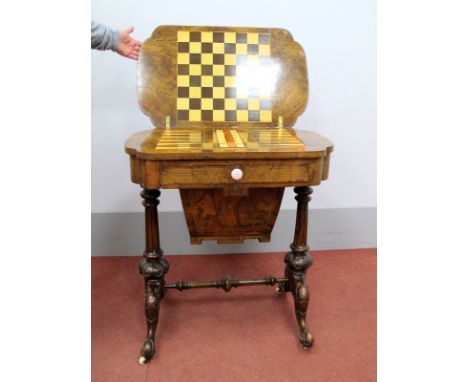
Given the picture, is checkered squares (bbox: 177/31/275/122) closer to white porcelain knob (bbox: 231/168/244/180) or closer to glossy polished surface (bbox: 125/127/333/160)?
glossy polished surface (bbox: 125/127/333/160)

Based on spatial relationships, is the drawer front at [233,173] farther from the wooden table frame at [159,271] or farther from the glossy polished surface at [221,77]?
the glossy polished surface at [221,77]

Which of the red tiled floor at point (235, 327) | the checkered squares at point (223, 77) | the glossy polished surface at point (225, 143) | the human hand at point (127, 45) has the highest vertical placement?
the human hand at point (127, 45)

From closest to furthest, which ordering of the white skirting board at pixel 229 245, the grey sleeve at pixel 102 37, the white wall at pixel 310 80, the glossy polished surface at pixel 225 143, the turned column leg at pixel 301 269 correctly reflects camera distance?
the glossy polished surface at pixel 225 143, the turned column leg at pixel 301 269, the grey sleeve at pixel 102 37, the white wall at pixel 310 80, the white skirting board at pixel 229 245

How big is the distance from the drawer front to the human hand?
0.92 meters

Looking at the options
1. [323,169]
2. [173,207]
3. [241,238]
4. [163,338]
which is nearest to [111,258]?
[173,207]

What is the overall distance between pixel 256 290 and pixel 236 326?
1.22 ft

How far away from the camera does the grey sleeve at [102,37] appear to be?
6.66 feet

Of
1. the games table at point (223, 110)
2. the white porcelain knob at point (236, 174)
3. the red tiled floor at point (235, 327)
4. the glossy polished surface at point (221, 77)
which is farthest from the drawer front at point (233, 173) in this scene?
the red tiled floor at point (235, 327)

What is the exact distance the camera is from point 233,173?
1.55 metres

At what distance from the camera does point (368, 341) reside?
199cm

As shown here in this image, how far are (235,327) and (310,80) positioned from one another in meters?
1.58

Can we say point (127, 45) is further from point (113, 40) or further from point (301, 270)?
point (301, 270)

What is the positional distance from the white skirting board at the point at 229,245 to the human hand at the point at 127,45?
1050mm

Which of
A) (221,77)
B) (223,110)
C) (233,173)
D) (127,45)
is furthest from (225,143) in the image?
(127,45)
